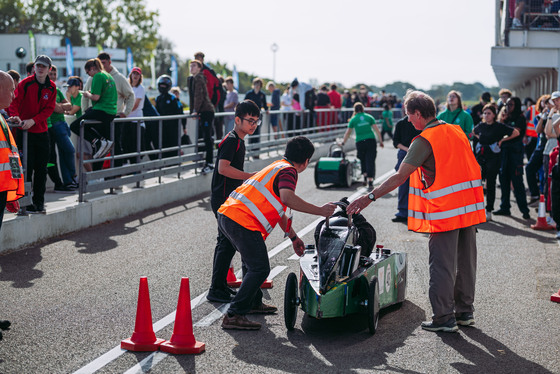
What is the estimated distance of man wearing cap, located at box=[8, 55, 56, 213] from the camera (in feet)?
34.0

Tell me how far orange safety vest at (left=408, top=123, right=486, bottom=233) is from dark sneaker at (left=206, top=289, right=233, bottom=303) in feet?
6.30

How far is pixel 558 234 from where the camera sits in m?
11.6

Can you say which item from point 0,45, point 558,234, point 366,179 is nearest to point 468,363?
point 558,234

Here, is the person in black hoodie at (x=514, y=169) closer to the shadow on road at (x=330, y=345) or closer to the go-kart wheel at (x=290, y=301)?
the shadow on road at (x=330, y=345)

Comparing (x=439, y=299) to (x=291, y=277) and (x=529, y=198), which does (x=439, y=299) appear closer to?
(x=291, y=277)

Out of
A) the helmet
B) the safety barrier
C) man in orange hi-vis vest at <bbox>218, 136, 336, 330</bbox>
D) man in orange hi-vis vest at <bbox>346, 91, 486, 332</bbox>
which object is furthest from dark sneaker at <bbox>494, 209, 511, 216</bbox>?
man in orange hi-vis vest at <bbox>218, 136, 336, 330</bbox>

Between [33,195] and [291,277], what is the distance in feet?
16.9

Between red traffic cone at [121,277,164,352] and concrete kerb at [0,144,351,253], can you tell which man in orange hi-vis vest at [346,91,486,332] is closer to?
red traffic cone at [121,277,164,352]

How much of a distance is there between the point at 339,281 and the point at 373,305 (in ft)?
1.09

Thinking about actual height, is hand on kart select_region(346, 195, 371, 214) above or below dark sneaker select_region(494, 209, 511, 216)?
above

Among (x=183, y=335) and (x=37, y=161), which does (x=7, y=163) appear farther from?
(x=37, y=161)

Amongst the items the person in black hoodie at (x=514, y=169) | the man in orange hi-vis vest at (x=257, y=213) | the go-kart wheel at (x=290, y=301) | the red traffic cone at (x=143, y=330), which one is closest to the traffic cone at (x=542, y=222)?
the person in black hoodie at (x=514, y=169)

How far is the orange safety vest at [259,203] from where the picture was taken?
20.9 ft

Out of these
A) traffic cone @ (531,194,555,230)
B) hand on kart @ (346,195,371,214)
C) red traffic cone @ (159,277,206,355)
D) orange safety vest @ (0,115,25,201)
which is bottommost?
traffic cone @ (531,194,555,230)
